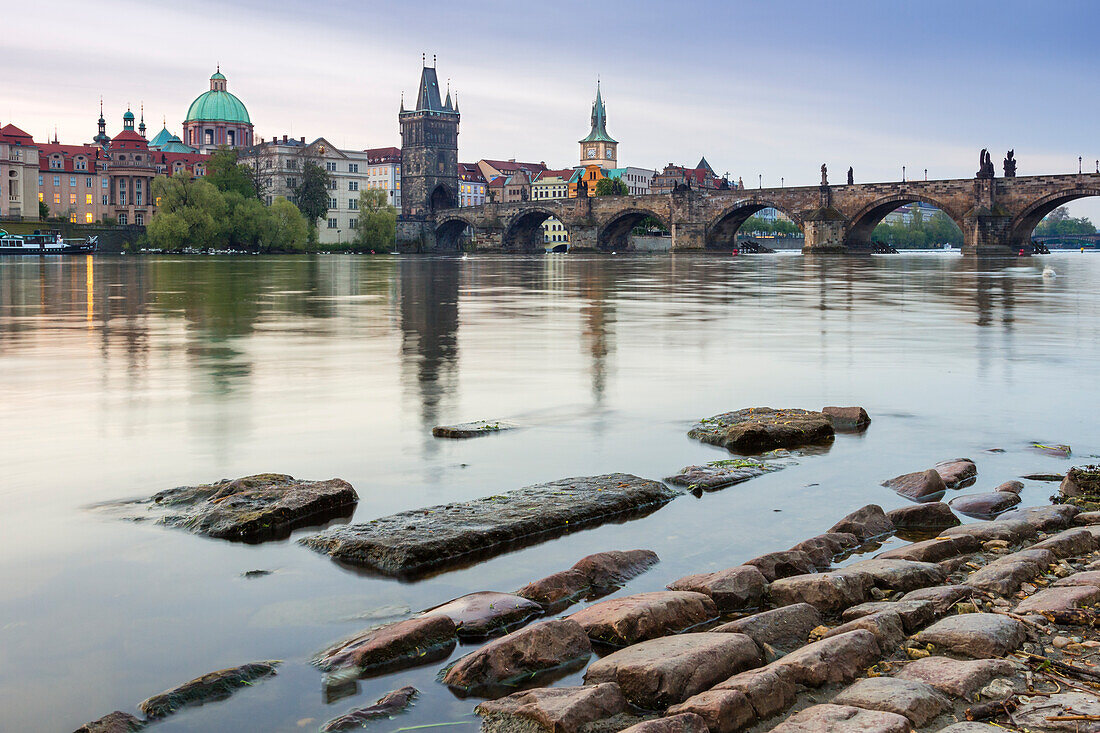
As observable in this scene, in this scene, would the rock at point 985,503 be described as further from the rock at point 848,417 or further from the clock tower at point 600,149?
the clock tower at point 600,149

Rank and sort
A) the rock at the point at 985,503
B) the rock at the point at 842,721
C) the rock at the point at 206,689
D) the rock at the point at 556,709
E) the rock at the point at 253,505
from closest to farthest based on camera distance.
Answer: the rock at the point at 842,721 < the rock at the point at 556,709 < the rock at the point at 206,689 < the rock at the point at 253,505 < the rock at the point at 985,503

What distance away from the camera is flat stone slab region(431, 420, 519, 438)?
314 inches

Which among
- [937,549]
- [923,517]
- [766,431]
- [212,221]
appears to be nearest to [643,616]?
[937,549]

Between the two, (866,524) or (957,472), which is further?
(957,472)

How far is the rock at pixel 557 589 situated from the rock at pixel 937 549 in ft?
4.85

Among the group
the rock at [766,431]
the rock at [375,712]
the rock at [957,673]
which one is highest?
the rock at [766,431]

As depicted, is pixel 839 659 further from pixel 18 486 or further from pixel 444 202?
pixel 444 202

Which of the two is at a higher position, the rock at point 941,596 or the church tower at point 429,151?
the church tower at point 429,151

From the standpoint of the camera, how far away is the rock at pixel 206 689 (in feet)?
11.5

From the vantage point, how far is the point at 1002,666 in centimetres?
337

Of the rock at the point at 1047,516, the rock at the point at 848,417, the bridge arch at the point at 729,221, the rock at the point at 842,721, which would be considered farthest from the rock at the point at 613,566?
the bridge arch at the point at 729,221

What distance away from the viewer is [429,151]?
456 feet

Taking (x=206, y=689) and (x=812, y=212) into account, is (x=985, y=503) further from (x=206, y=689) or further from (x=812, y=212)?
(x=812, y=212)

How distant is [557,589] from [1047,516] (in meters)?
2.95
